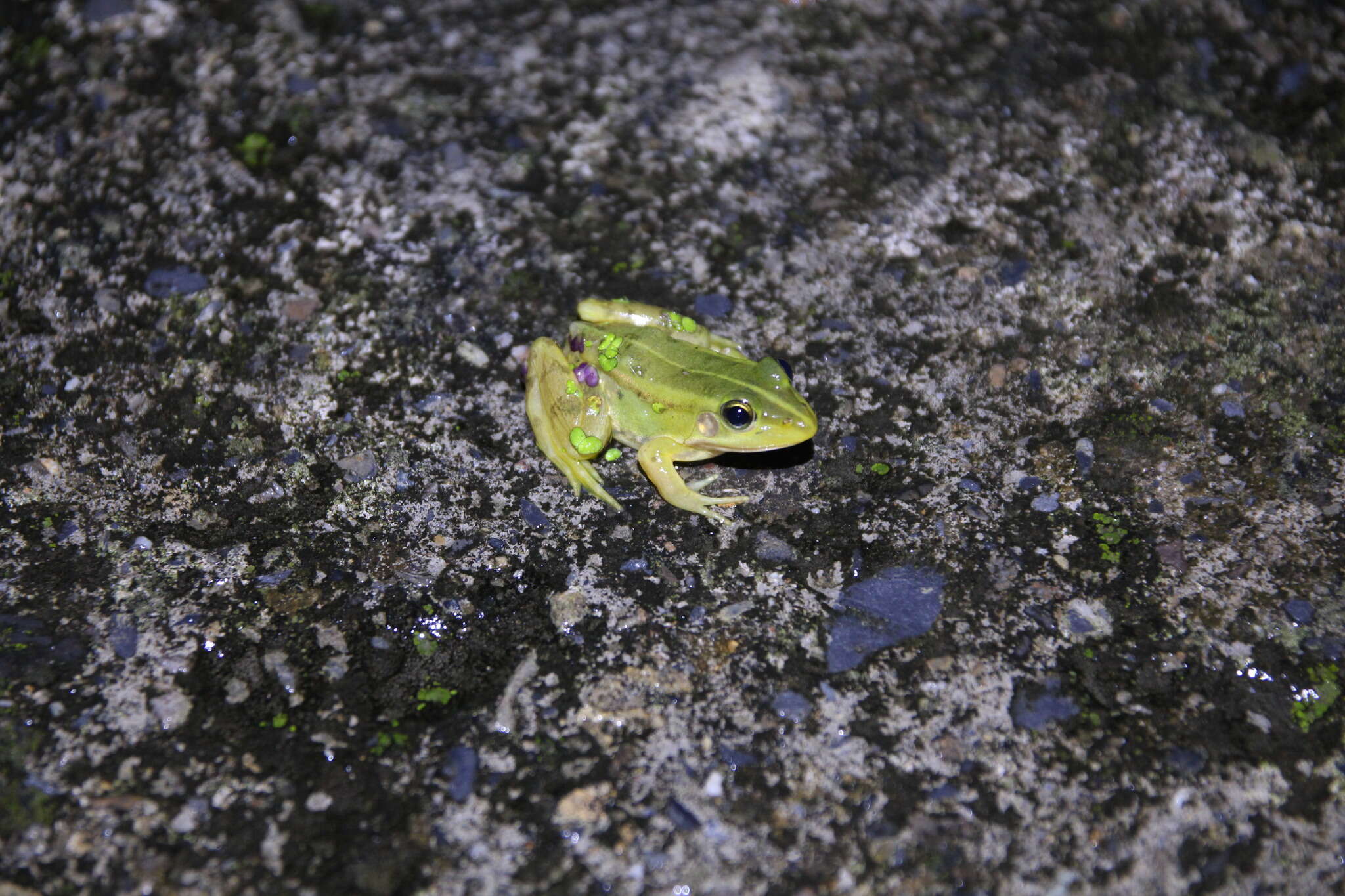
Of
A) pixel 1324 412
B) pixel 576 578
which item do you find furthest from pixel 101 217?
A: pixel 1324 412

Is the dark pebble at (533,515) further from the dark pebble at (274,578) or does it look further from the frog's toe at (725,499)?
the dark pebble at (274,578)

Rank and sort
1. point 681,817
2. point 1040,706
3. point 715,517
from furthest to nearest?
point 715,517 < point 1040,706 < point 681,817

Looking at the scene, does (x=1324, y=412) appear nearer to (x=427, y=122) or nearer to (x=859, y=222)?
(x=859, y=222)

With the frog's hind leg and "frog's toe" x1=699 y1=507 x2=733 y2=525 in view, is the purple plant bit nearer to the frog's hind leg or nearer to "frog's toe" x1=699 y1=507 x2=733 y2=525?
the frog's hind leg

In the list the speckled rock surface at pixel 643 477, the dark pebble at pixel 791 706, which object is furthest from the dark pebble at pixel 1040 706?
the dark pebble at pixel 791 706

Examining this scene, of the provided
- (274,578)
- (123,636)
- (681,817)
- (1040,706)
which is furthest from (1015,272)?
(123,636)

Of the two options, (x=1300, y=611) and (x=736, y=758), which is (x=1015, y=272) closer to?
(x=1300, y=611)
